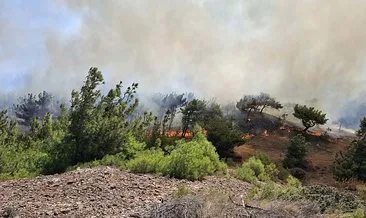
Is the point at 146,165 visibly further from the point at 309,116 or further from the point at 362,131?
the point at 309,116

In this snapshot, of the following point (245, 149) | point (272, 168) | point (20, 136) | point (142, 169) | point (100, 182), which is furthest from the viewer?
point (245, 149)

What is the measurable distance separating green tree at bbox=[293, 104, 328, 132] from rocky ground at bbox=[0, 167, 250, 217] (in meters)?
27.8

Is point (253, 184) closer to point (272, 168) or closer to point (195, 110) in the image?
point (272, 168)

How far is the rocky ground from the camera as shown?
21.8ft

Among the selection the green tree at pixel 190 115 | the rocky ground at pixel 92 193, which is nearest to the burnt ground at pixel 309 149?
the green tree at pixel 190 115

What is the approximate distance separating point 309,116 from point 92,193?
3096 cm

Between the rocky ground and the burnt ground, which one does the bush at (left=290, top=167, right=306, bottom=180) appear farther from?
the rocky ground

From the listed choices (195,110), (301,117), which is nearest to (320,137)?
(301,117)

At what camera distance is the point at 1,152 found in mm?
13602

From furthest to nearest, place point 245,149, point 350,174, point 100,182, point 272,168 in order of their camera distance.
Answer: point 245,149 → point 350,174 → point 272,168 → point 100,182

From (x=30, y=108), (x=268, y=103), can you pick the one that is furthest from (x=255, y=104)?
(x=30, y=108)

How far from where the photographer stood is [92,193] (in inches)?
303

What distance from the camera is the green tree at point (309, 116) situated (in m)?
36.3

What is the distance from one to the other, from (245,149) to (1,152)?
18.7 meters
